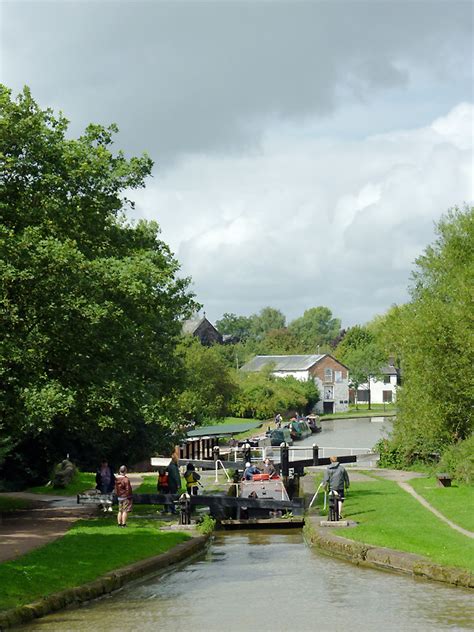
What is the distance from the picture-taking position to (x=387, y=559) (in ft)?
68.8

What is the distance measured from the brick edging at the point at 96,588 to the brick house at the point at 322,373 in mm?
117763

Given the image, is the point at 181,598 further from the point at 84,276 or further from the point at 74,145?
the point at 74,145

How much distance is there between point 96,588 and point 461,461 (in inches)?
914

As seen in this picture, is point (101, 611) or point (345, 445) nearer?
point (101, 611)

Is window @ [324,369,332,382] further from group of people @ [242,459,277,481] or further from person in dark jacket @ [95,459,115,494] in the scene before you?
person in dark jacket @ [95,459,115,494]

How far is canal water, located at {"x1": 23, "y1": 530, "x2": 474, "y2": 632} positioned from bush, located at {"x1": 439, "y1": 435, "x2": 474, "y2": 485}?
1631 centimetres

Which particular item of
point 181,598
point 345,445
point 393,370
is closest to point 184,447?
point 345,445

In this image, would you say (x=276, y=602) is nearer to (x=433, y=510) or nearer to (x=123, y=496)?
(x=123, y=496)

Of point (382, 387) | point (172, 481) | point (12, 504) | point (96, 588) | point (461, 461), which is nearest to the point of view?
point (96, 588)

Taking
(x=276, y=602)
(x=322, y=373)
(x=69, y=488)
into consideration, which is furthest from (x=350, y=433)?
(x=276, y=602)

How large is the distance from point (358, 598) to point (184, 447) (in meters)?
44.0

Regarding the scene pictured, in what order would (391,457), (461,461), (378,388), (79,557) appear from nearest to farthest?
(79,557) < (461,461) < (391,457) < (378,388)

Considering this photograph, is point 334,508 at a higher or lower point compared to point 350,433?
lower

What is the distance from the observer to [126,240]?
31.4 m
